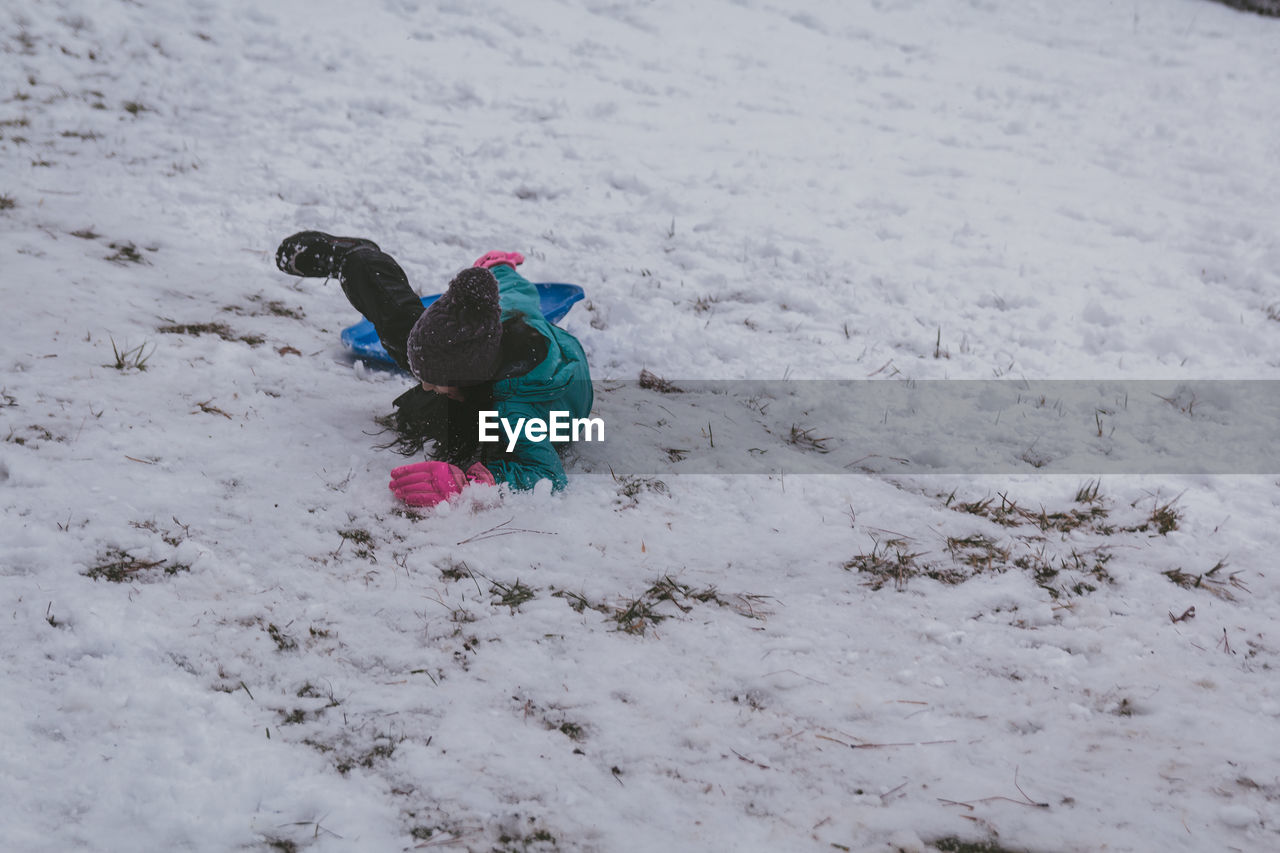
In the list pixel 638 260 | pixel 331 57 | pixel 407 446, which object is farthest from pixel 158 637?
pixel 331 57

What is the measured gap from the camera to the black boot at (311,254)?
345 cm

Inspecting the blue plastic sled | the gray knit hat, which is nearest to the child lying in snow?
the gray knit hat

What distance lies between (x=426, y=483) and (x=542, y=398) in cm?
61

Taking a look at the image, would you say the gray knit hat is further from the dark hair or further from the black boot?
the black boot

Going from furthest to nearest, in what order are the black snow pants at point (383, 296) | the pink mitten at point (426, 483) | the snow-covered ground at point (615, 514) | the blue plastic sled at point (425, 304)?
the blue plastic sled at point (425, 304) < the black snow pants at point (383, 296) < the pink mitten at point (426, 483) < the snow-covered ground at point (615, 514)

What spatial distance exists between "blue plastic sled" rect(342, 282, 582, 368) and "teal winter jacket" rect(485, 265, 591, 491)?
609 millimetres

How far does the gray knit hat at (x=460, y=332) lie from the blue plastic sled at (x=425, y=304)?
0.91m

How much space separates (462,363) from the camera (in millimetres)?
2961

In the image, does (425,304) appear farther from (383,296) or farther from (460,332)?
(460,332)

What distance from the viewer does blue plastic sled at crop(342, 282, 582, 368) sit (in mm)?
4023

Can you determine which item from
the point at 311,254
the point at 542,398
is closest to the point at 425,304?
the point at 311,254

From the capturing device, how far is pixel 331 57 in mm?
7297

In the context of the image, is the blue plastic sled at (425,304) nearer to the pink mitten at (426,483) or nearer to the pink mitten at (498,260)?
the pink mitten at (498,260)

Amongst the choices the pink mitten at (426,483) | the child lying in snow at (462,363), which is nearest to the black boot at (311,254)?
the child lying in snow at (462,363)
